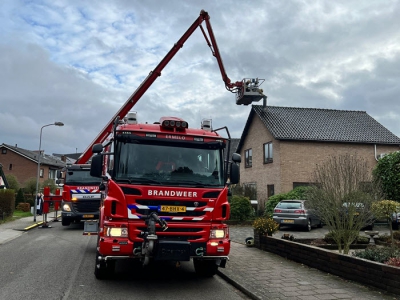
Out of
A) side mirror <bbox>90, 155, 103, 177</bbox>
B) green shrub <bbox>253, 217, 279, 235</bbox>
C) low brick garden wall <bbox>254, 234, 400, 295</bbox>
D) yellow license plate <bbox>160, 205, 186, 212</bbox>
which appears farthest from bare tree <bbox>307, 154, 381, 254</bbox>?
side mirror <bbox>90, 155, 103, 177</bbox>

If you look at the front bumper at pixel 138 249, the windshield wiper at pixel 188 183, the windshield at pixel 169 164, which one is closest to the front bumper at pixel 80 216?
the windshield at pixel 169 164

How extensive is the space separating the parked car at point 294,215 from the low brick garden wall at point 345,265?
736 cm

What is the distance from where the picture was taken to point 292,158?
961 inches

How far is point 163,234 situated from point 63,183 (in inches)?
444

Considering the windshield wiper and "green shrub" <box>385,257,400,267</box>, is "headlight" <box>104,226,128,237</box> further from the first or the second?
"green shrub" <box>385,257,400,267</box>

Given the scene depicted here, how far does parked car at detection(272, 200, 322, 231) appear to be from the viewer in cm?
1706

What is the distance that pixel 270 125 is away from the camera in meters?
25.8

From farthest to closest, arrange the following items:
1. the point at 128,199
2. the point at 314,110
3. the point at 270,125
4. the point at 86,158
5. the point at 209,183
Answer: the point at 314,110 < the point at 270,125 < the point at 86,158 < the point at 209,183 < the point at 128,199

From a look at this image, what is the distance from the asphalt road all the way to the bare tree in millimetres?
3284

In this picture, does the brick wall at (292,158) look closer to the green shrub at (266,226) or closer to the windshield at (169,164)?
the green shrub at (266,226)

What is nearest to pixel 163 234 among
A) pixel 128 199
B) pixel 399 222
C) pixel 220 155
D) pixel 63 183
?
pixel 128 199

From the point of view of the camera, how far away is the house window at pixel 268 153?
25.9 m

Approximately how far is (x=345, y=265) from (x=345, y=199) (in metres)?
2.30

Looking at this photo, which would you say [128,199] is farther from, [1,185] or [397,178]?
[1,185]
